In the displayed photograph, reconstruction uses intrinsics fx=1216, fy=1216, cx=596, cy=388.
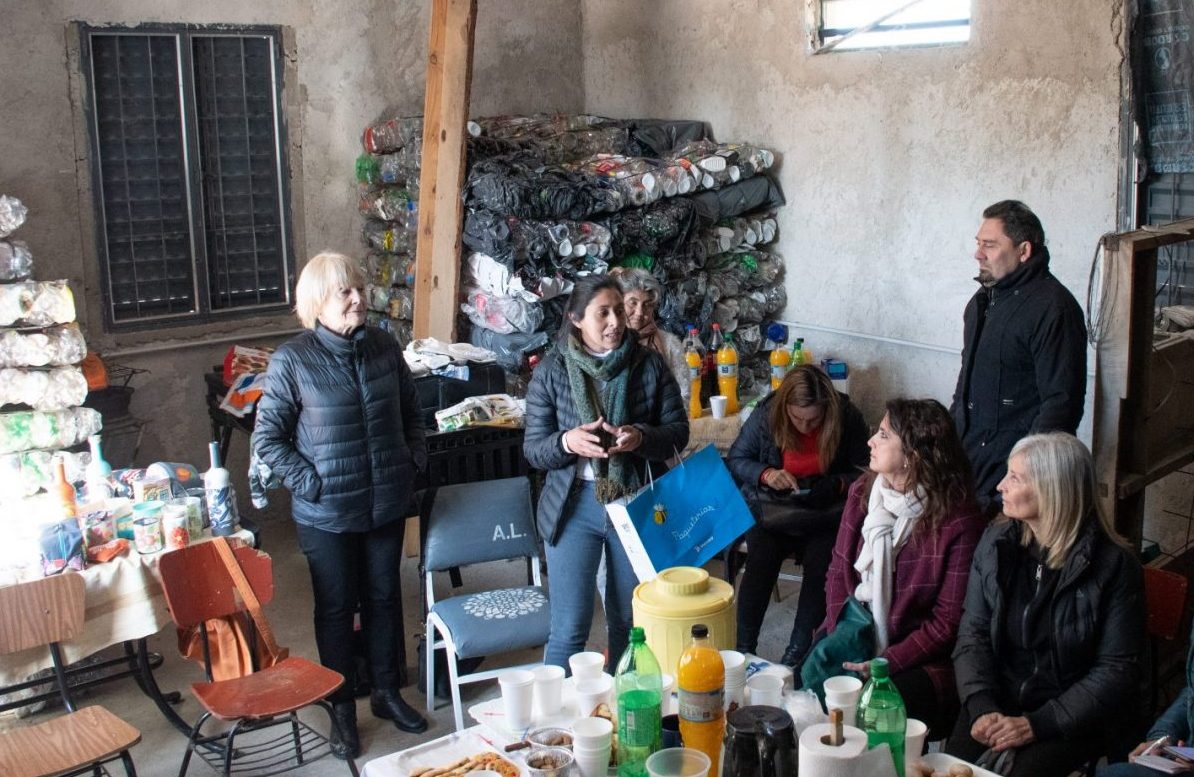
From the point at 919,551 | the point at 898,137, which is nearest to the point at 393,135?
the point at 898,137

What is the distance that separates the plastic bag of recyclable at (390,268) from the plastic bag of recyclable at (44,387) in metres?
2.21

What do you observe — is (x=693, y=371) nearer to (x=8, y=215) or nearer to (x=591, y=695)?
(x=8, y=215)

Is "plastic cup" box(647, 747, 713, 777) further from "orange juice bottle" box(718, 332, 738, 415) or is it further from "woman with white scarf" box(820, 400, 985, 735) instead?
"orange juice bottle" box(718, 332, 738, 415)

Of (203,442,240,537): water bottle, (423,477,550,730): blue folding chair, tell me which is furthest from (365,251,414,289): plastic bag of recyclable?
(203,442,240,537): water bottle

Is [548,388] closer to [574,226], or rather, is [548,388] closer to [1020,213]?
[1020,213]

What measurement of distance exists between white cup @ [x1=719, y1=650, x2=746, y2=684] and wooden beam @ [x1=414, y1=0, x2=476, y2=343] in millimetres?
3749

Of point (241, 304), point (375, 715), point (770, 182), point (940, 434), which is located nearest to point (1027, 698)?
point (940, 434)

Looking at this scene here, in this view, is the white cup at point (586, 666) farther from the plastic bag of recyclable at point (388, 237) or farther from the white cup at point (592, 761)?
the plastic bag of recyclable at point (388, 237)

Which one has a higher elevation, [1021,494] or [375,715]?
[1021,494]

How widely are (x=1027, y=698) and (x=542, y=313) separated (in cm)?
350

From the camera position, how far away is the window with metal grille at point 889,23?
6.08 m

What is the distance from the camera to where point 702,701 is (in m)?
2.65

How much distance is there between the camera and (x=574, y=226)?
6.27 meters

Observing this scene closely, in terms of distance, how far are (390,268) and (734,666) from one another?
4819mm
